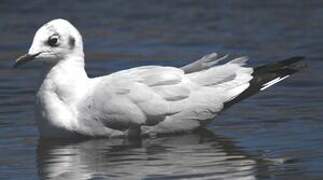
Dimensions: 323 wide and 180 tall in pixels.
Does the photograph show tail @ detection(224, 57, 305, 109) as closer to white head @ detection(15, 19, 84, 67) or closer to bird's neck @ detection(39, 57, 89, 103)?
bird's neck @ detection(39, 57, 89, 103)

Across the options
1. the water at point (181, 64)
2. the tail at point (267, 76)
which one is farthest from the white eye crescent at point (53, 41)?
the tail at point (267, 76)

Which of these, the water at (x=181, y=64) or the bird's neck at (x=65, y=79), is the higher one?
the bird's neck at (x=65, y=79)

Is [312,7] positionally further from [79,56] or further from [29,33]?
[79,56]

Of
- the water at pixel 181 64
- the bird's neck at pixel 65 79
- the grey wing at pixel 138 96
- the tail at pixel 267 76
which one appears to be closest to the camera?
the water at pixel 181 64

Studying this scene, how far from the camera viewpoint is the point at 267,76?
11617 mm

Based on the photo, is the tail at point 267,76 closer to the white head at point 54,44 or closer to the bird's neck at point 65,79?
the bird's neck at point 65,79

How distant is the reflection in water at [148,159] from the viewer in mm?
9875

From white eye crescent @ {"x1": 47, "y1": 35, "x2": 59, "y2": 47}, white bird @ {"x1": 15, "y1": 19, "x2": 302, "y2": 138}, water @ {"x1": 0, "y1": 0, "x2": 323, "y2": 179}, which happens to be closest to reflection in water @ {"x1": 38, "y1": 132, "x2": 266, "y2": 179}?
water @ {"x1": 0, "y1": 0, "x2": 323, "y2": 179}

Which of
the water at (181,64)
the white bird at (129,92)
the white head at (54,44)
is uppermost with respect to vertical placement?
the white head at (54,44)

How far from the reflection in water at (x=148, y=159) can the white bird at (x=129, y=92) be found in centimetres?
15

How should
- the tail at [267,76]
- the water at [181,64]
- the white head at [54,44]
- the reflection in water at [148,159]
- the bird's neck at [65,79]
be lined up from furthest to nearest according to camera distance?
the tail at [267,76], the bird's neck at [65,79], the white head at [54,44], the water at [181,64], the reflection in water at [148,159]

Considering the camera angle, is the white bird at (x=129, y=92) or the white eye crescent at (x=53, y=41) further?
the white eye crescent at (x=53, y=41)

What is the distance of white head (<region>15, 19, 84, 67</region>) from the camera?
11305 mm

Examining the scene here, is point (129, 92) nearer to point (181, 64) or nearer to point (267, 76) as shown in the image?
point (267, 76)
